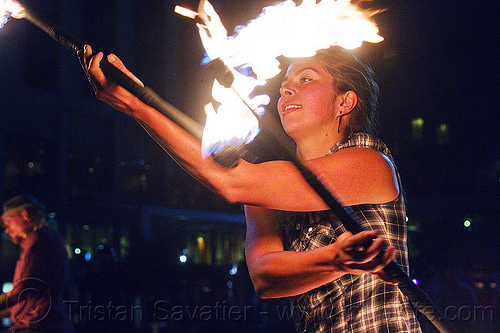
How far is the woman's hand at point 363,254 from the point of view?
171 centimetres

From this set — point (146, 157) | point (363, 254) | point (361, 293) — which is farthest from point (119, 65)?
point (146, 157)

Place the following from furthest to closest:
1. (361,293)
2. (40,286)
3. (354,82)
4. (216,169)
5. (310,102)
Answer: (40,286) → (354,82) → (310,102) → (361,293) → (216,169)

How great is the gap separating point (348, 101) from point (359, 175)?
2.16 ft

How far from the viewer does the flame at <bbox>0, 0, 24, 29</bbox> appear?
2.46 m

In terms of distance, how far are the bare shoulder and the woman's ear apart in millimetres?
455

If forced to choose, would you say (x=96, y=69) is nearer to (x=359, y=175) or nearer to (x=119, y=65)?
(x=119, y=65)

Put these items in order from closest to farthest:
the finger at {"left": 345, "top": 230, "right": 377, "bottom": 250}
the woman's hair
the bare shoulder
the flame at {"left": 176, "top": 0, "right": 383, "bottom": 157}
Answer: the finger at {"left": 345, "top": 230, "right": 377, "bottom": 250}, the bare shoulder, the flame at {"left": 176, "top": 0, "right": 383, "bottom": 157}, the woman's hair

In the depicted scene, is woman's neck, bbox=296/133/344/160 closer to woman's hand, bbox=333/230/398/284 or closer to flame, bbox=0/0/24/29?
woman's hand, bbox=333/230/398/284

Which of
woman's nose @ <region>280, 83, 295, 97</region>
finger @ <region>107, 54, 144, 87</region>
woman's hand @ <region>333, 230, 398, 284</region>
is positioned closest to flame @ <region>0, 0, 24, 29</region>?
finger @ <region>107, 54, 144, 87</region>

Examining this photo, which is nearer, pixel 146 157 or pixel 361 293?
pixel 361 293

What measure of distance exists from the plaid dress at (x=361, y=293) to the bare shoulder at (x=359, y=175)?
0.07 metres

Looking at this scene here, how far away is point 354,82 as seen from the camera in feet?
8.43

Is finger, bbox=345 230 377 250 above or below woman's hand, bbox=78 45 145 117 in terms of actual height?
below

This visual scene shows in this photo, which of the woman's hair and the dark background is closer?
the woman's hair
